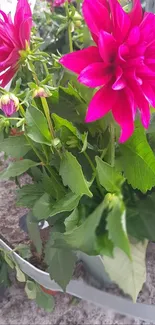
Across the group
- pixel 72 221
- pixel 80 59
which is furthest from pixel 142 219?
pixel 80 59

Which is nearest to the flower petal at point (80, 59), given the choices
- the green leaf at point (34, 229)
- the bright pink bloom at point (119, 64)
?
the bright pink bloom at point (119, 64)

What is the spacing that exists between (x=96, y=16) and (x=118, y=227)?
0.40ft

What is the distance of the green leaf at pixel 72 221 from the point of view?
34 centimetres

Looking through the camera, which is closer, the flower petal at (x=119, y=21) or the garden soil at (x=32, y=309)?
the flower petal at (x=119, y=21)

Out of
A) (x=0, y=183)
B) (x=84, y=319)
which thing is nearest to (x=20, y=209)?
(x=0, y=183)

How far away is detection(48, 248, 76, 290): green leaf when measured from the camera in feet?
1.32

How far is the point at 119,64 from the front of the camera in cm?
25

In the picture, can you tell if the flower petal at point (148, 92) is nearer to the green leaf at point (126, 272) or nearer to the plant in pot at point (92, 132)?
the plant in pot at point (92, 132)

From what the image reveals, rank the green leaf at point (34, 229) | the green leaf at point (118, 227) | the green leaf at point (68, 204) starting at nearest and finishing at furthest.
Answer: the green leaf at point (118, 227), the green leaf at point (68, 204), the green leaf at point (34, 229)

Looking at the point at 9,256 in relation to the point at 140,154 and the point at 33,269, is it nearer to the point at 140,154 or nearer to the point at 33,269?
the point at 33,269

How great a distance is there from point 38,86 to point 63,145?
65mm

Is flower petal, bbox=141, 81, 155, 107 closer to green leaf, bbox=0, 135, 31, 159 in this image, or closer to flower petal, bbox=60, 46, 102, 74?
flower petal, bbox=60, 46, 102, 74

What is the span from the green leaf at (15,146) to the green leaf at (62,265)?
107mm

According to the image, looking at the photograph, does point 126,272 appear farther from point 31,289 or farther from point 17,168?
point 31,289
